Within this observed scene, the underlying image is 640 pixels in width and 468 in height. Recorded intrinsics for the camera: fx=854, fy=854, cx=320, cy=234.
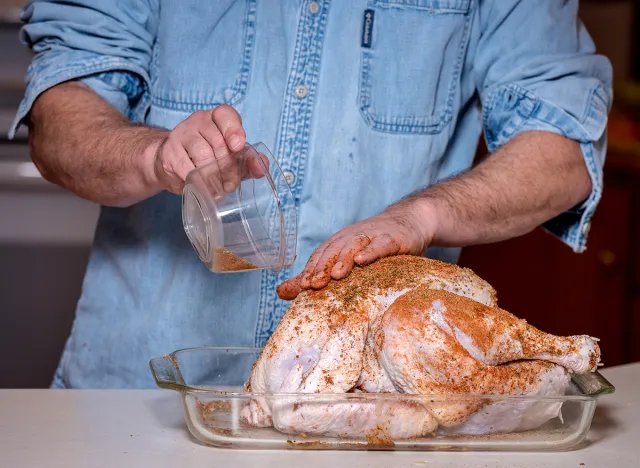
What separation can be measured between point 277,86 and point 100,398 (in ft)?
2.00

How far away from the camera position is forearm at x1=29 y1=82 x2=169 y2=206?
4.26 ft

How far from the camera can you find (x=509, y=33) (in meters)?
1.56

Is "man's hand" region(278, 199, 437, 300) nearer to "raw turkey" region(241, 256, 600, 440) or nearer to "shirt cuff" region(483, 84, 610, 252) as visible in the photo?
"raw turkey" region(241, 256, 600, 440)

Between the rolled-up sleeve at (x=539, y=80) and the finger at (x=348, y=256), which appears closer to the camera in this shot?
the finger at (x=348, y=256)

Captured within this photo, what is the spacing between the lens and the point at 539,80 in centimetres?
155

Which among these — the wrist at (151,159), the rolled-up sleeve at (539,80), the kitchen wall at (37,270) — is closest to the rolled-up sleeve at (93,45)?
the wrist at (151,159)

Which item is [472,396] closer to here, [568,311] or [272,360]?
[272,360]

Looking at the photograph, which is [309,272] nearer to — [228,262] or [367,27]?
[228,262]

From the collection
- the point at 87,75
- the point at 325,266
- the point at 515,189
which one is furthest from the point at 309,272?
the point at 87,75

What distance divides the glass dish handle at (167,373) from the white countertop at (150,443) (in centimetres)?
8

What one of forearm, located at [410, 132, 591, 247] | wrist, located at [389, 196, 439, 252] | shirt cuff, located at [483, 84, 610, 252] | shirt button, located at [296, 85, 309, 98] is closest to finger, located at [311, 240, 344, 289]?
wrist, located at [389, 196, 439, 252]

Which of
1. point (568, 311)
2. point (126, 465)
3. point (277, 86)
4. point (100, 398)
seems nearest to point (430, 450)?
point (126, 465)

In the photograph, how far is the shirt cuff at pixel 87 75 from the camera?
4.79 feet

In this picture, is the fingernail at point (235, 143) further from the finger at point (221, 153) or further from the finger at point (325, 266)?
the finger at point (325, 266)
